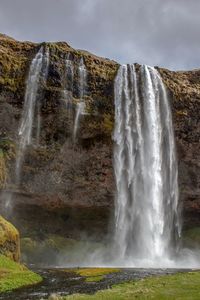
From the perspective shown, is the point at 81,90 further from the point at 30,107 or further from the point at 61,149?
the point at 61,149

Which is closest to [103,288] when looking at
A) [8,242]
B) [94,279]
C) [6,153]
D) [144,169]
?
[94,279]

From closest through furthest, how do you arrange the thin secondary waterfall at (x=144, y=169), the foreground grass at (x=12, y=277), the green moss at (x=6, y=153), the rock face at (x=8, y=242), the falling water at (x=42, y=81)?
the foreground grass at (x=12, y=277) → the rock face at (x=8, y=242) → the thin secondary waterfall at (x=144, y=169) → the green moss at (x=6, y=153) → the falling water at (x=42, y=81)

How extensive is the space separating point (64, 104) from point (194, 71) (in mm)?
22207

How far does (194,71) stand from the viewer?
2520 inches

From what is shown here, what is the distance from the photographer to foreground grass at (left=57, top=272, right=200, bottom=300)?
19328mm

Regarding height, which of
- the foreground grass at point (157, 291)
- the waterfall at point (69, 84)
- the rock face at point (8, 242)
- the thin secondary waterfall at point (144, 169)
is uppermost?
the waterfall at point (69, 84)

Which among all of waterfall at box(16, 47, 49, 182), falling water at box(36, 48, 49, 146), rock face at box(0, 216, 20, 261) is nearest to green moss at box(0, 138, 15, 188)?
waterfall at box(16, 47, 49, 182)

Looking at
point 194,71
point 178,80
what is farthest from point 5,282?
point 194,71

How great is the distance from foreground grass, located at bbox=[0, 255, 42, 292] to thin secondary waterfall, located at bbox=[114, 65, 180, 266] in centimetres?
1911

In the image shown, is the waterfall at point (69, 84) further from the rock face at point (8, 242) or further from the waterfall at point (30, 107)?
the rock face at point (8, 242)

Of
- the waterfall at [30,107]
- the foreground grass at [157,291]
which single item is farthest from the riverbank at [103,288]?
the waterfall at [30,107]

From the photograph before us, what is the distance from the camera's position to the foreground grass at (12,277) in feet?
83.0

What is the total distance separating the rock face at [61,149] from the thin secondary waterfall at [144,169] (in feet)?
5.46

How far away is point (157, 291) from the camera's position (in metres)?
20.7
